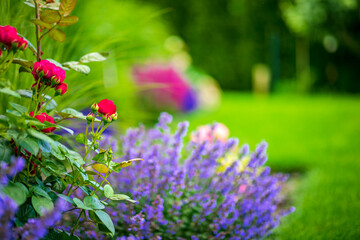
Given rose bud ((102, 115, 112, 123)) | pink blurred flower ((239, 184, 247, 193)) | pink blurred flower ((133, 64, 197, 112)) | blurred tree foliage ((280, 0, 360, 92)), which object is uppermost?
blurred tree foliage ((280, 0, 360, 92))

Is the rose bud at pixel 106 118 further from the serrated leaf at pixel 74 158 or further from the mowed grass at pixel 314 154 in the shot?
the mowed grass at pixel 314 154

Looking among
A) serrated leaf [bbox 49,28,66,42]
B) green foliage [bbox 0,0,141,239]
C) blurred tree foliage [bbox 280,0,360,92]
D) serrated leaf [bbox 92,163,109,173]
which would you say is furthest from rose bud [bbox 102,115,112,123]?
blurred tree foliage [bbox 280,0,360,92]

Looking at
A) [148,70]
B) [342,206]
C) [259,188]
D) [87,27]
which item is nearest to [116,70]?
[87,27]

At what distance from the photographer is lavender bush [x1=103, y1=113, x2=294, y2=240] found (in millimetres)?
1379

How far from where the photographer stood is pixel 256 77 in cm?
995

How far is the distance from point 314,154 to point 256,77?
21.4 feet

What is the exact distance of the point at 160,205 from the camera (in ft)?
4.14

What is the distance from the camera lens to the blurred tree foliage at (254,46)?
10.0 m

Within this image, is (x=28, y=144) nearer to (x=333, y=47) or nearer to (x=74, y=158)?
(x=74, y=158)

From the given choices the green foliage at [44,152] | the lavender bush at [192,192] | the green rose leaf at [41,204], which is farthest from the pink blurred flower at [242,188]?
the green rose leaf at [41,204]

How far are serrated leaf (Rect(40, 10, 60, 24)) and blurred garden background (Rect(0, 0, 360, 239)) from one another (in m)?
0.38

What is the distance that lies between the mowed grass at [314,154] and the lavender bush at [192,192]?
201mm

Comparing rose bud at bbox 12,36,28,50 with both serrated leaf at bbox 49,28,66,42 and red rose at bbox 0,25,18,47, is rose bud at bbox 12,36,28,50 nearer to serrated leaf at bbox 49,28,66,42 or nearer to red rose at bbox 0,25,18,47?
red rose at bbox 0,25,18,47

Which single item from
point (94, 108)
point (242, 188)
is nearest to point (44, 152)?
point (94, 108)
